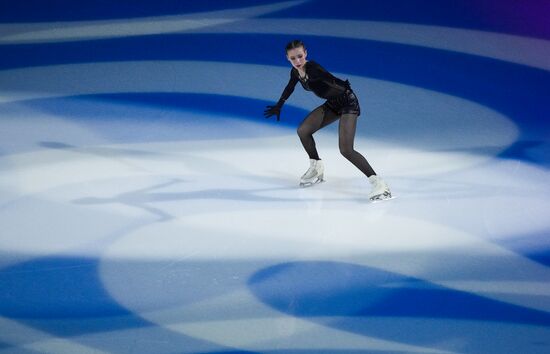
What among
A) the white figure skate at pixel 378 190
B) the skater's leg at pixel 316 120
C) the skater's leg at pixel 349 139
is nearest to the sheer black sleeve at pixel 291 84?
the skater's leg at pixel 316 120

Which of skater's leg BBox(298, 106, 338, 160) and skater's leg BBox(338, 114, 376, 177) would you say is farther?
skater's leg BBox(298, 106, 338, 160)

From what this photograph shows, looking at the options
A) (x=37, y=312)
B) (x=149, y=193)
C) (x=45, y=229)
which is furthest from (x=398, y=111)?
(x=37, y=312)

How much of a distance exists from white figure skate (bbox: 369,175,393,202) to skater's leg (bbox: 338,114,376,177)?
0.06 m

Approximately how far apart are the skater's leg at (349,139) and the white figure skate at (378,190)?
0.19 feet

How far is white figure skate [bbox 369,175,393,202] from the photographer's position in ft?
23.2

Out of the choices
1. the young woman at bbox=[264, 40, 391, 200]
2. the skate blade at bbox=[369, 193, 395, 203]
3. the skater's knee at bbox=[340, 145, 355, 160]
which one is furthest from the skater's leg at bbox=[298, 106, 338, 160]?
the skate blade at bbox=[369, 193, 395, 203]

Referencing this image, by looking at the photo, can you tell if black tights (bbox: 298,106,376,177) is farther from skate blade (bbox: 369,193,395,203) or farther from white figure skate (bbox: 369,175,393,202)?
skate blade (bbox: 369,193,395,203)

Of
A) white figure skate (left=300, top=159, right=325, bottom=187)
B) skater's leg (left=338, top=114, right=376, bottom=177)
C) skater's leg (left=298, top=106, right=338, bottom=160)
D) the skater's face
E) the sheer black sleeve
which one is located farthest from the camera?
white figure skate (left=300, top=159, right=325, bottom=187)

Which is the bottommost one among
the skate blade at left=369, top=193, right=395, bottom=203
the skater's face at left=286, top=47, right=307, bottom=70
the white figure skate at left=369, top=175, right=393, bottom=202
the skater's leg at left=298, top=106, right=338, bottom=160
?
the skate blade at left=369, top=193, right=395, bottom=203

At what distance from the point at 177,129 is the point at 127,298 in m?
3.68

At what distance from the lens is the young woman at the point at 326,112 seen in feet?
22.5

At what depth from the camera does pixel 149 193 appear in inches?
289

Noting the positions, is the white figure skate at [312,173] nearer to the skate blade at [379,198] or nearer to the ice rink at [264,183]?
the ice rink at [264,183]

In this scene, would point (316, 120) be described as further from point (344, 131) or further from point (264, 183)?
point (264, 183)
